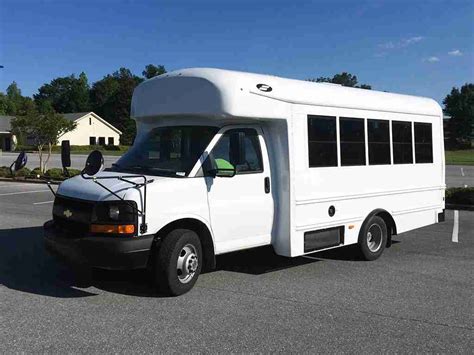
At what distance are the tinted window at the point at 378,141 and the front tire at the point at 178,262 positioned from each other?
133 inches

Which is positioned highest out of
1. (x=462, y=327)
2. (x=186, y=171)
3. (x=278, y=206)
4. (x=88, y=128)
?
(x=88, y=128)

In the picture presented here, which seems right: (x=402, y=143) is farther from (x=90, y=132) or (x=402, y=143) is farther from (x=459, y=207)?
(x=90, y=132)

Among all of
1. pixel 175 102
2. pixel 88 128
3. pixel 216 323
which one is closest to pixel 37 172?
pixel 175 102

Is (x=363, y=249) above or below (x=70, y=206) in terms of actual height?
below

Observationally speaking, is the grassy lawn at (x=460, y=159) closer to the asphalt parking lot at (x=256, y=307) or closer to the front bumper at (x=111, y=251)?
the asphalt parking lot at (x=256, y=307)

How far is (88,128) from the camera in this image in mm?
72250

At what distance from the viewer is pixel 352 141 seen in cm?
784

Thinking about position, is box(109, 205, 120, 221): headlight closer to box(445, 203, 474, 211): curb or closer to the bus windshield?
the bus windshield

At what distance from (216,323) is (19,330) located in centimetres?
180

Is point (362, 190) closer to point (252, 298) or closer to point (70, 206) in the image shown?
point (252, 298)

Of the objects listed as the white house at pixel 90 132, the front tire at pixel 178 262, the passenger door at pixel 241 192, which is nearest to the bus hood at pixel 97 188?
the front tire at pixel 178 262

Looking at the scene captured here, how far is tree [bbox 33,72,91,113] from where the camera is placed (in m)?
114

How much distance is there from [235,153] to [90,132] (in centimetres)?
6938

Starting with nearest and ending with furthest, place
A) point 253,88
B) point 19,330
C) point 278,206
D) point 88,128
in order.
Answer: point 19,330 < point 253,88 < point 278,206 < point 88,128
